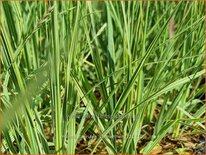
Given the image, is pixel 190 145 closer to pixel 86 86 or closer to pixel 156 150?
pixel 156 150

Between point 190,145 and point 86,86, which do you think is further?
point 190,145

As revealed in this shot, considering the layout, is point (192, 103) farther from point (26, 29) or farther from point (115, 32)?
point (26, 29)

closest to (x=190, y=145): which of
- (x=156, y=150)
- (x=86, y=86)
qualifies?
(x=156, y=150)

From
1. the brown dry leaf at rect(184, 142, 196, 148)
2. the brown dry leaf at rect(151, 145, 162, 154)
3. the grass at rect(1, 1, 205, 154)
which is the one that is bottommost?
the brown dry leaf at rect(184, 142, 196, 148)

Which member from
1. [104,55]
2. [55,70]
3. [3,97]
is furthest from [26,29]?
[55,70]

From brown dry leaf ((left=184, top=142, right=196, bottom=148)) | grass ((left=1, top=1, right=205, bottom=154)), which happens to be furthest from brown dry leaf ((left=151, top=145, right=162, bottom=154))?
brown dry leaf ((left=184, top=142, right=196, bottom=148))

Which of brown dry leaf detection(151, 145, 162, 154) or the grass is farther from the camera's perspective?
brown dry leaf detection(151, 145, 162, 154)

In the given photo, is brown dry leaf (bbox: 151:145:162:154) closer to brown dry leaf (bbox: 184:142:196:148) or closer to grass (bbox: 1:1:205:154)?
grass (bbox: 1:1:205:154)

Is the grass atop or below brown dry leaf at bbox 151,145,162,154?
atop
